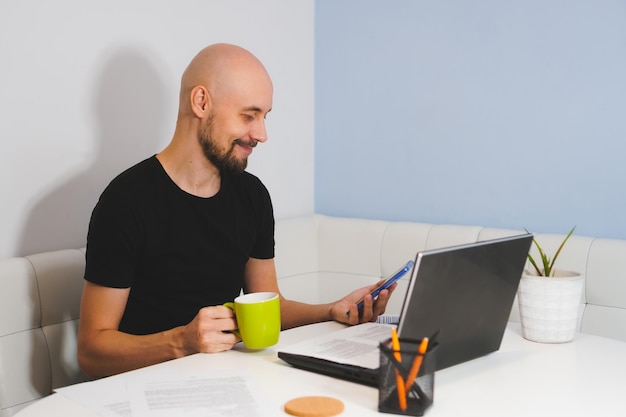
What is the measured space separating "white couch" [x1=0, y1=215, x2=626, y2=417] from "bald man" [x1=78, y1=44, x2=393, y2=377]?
0.17 m

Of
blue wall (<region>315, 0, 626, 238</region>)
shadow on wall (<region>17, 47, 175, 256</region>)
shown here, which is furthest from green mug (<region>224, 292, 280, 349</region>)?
blue wall (<region>315, 0, 626, 238</region>)

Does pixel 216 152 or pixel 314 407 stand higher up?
pixel 216 152

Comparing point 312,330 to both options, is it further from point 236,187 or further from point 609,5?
point 609,5

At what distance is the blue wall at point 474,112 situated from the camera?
198cm

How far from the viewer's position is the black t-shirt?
1.53 m

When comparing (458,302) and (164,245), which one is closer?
(458,302)

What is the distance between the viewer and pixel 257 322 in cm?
120

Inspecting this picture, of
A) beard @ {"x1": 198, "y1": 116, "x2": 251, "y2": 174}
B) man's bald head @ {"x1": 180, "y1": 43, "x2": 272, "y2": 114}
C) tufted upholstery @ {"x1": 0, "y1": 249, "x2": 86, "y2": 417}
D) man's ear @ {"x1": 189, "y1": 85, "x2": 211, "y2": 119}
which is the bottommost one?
tufted upholstery @ {"x1": 0, "y1": 249, "x2": 86, "y2": 417}

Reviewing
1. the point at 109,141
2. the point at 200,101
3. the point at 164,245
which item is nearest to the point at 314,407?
the point at 164,245

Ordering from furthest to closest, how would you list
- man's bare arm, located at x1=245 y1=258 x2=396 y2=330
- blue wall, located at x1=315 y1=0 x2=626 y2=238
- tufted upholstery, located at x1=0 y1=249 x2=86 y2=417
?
blue wall, located at x1=315 y1=0 x2=626 y2=238, tufted upholstery, located at x1=0 y1=249 x2=86 y2=417, man's bare arm, located at x1=245 y1=258 x2=396 y2=330

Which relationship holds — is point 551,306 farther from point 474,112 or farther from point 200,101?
point 474,112

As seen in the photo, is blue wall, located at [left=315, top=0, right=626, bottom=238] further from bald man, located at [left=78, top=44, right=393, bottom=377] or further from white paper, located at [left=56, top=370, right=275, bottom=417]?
white paper, located at [left=56, top=370, right=275, bottom=417]

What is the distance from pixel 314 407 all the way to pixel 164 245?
732 mm

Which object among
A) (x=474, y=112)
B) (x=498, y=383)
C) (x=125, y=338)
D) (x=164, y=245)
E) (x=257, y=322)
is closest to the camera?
(x=498, y=383)
